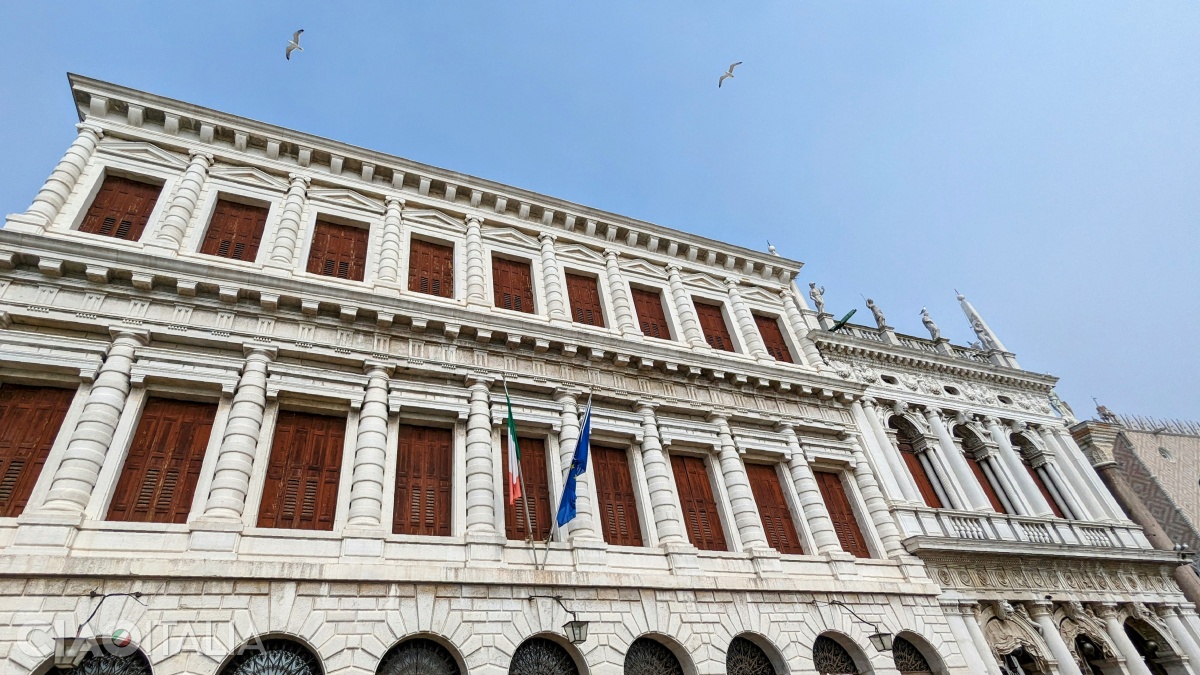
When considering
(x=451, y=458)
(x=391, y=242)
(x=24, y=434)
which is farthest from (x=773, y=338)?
(x=24, y=434)

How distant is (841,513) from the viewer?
1569cm

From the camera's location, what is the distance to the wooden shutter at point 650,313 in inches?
680

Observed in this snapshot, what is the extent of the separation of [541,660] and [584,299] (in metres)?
9.10

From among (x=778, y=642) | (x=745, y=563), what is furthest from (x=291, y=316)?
(x=778, y=642)

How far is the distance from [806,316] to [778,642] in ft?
36.8

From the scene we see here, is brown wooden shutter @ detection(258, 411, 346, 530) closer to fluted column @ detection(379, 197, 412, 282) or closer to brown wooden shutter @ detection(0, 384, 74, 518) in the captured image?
brown wooden shutter @ detection(0, 384, 74, 518)

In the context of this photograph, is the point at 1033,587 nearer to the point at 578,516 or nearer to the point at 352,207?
the point at 578,516

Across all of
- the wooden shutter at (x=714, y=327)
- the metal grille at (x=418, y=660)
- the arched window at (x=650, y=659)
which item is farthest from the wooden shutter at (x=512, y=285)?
the arched window at (x=650, y=659)

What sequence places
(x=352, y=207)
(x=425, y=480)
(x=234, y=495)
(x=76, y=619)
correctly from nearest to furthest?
1. (x=76, y=619)
2. (x=234, y=495)
3. (x=425, y=480)
4. (x=352, y=207)

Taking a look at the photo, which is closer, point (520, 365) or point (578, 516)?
point (578, 516)

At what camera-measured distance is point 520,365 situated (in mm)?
13773

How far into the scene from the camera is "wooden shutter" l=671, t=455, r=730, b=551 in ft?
44.2

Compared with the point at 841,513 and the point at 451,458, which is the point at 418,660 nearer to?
the point at 451,458

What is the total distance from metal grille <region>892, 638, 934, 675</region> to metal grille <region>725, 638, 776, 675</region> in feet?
10.8
